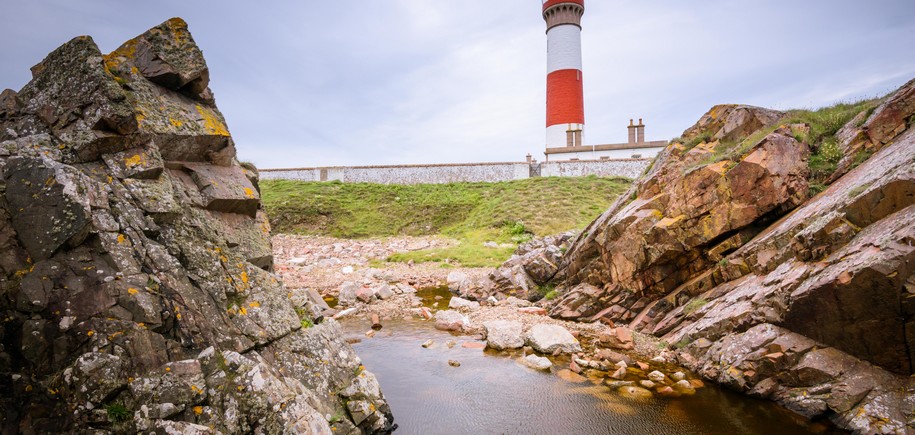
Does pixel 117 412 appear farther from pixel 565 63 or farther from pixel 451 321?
pixel 565 63

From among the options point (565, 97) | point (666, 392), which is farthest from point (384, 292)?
point (565, 97)

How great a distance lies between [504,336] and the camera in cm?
1323

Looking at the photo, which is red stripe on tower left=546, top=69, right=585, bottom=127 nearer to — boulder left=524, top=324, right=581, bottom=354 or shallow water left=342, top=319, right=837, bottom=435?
boulder left=524, top=324, right=581, bottom=354

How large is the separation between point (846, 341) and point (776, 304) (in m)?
1.49

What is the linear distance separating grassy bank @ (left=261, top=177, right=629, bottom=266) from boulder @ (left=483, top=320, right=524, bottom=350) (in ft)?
49.6

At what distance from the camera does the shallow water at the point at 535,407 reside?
330 inches

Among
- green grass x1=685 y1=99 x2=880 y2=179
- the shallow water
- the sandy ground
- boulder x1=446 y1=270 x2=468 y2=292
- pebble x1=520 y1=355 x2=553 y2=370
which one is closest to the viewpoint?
the shallow water

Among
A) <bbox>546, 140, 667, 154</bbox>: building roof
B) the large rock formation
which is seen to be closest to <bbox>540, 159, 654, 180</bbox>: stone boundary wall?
<bbox>546, 140, 667, 154</bbox>: building roof

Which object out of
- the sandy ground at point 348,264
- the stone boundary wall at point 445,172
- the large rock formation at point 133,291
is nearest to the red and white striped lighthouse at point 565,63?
the stone boundary wall at point 445,172

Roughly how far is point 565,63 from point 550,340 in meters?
42.0

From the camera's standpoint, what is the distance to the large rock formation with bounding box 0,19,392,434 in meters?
5.04

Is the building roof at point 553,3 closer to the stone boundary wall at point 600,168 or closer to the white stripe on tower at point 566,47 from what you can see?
the white stripe on tower at point 566,47

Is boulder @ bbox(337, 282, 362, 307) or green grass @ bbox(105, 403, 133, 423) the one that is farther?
boulder @ bbox(337, 282, 362, 307)

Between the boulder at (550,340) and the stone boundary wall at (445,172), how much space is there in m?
38.5
